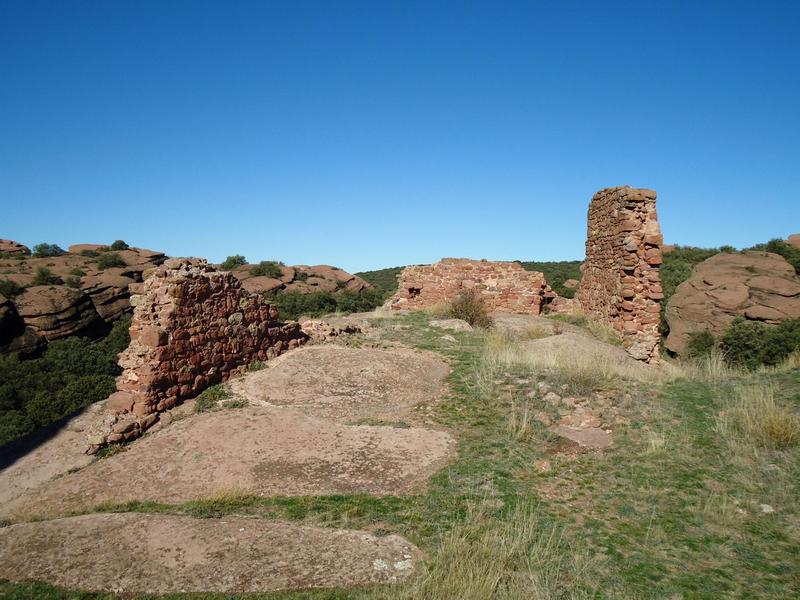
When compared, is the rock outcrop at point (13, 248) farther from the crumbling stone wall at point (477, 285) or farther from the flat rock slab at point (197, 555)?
the flat rock slab at point (197, 555)

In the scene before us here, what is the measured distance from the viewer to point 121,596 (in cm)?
348

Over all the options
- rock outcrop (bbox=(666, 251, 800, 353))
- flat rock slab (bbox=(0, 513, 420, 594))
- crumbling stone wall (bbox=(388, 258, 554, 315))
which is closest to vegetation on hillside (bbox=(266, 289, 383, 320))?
crumbling stone wall (bbox=(388, 258, 554, 315))

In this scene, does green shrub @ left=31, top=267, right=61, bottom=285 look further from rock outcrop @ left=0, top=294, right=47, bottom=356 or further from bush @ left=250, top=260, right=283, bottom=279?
bush @ left=250, top=260, right=283, bottom=279

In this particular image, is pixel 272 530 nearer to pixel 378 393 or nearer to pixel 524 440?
pixel 524 440

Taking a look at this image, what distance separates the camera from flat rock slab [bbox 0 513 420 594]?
359 centimetres

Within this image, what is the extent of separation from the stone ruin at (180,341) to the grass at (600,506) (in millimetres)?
825

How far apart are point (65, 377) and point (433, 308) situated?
46.8 feet

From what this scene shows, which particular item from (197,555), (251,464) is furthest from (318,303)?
(197,555)

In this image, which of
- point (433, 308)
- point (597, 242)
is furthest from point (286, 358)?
point (597, 242)

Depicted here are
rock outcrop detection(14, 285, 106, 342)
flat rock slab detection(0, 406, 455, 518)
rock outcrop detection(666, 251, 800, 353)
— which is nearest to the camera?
flat rock slab detection(0, 406, 455, 518)

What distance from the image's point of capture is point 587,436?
21.0 ft

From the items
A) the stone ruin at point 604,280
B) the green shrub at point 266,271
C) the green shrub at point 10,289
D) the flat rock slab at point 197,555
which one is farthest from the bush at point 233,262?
the flat rock slab at point 197,555

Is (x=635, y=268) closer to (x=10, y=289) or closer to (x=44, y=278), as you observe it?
(x=10, y=289)

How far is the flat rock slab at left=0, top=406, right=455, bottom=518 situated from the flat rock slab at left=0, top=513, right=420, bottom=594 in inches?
34.8
